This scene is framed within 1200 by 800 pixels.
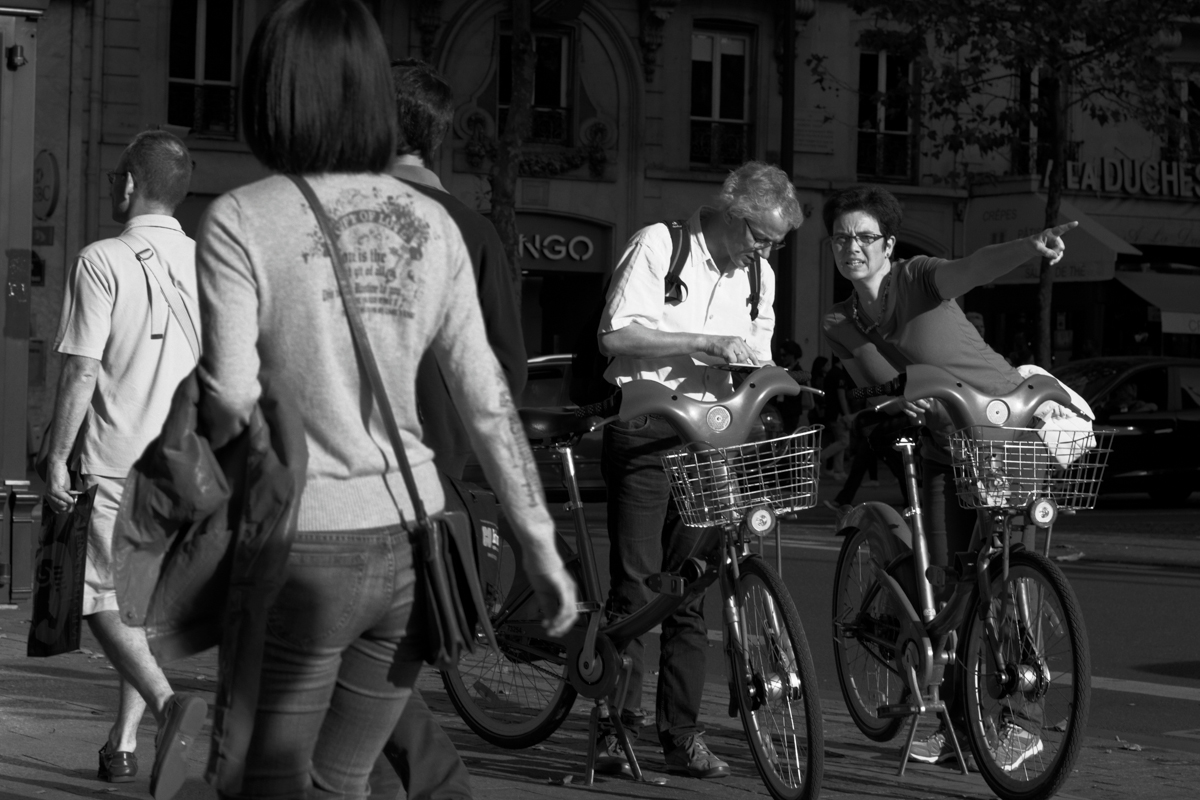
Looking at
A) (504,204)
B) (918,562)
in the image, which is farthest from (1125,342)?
(918,562)

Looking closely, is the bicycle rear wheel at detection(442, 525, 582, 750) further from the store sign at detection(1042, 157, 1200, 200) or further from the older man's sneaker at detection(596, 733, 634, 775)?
the store sign at detection(1042, 157, 1200, 200)

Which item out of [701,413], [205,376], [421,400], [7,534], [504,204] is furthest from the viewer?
[504,204]

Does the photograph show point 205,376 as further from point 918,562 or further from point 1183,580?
point 1183,580

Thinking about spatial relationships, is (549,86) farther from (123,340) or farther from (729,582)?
(729,582)

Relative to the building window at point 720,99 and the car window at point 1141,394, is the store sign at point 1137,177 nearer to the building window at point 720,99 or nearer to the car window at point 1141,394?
the building window at point 720,99

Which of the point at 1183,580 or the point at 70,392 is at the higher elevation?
the point at 70,392

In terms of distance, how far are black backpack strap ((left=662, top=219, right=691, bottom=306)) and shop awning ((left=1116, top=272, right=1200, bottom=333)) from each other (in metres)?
24.0

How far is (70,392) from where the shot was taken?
5.04 meters

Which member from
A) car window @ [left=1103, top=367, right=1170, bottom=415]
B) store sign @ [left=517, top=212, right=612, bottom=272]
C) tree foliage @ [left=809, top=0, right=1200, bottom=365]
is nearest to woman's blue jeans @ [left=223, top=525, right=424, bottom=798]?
car window @ [left=1103, top=367, right=1170, bottom=415]

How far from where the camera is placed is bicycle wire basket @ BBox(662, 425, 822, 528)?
4.91 m

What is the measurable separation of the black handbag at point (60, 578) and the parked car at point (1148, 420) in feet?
50.2

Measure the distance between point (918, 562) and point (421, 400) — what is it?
2.11 meters

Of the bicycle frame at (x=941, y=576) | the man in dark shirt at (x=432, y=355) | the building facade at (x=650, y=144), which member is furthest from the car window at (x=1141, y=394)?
the man in dark shirt at (x=432, y=355)

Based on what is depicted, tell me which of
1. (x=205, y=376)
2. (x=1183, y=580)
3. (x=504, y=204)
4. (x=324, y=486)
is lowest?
(x=1183, y=580)
